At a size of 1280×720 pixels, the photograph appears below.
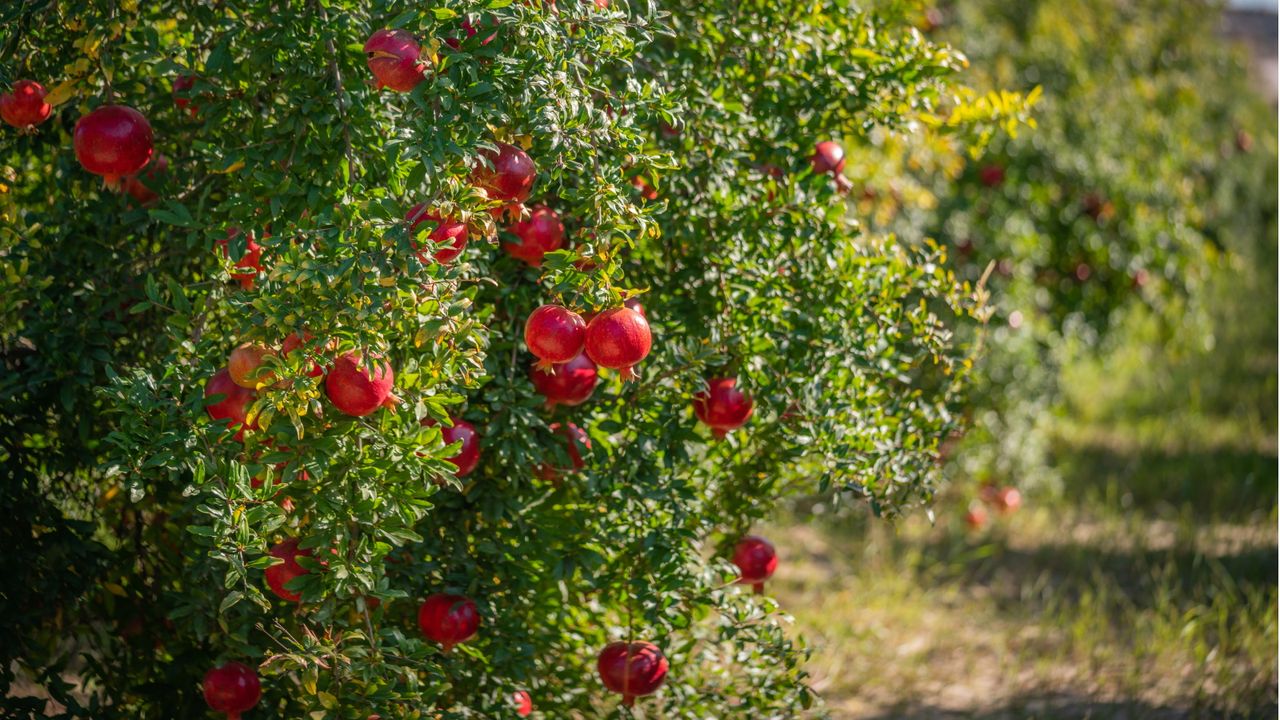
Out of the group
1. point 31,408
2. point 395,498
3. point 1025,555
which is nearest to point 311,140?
point 395,498

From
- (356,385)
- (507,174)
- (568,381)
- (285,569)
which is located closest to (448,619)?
(285,569)

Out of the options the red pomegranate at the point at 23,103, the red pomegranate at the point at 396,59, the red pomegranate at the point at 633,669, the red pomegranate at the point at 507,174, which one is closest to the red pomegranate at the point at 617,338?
A: the red pomegranate at the point at 507,174

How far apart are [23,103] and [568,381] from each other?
1.05 metres

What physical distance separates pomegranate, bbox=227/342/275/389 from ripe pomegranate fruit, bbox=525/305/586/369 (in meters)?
0.38

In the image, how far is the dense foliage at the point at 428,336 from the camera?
5.28 feet

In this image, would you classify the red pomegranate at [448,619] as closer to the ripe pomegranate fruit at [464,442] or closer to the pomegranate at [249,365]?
the ripe pomegranate fruit at [464,442]

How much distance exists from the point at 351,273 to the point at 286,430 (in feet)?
0.85

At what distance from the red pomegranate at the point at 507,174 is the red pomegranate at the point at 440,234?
0.27ft

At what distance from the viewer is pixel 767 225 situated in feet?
7.03

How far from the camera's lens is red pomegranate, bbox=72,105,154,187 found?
1822 millimetres

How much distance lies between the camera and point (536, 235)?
6.28 ft

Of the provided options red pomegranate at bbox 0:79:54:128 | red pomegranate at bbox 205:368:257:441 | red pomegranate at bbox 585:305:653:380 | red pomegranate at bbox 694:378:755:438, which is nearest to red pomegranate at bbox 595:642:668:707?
red pomegranate at bbox 694:378:755:438

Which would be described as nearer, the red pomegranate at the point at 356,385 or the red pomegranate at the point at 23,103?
the red pomegranate at the point at 356,385

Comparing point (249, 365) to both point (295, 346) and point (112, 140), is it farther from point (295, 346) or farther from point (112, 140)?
point (112, 140)
